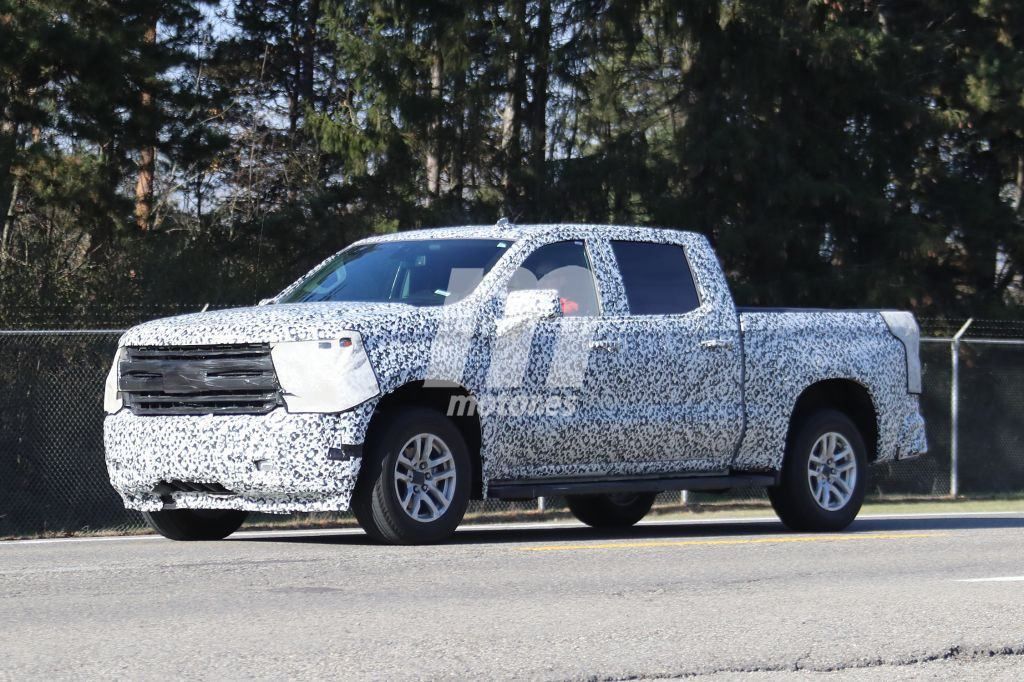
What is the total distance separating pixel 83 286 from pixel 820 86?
555 inches

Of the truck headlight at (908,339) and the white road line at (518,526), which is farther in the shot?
the truck headlight at (908,339)

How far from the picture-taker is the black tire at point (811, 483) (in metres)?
12.1

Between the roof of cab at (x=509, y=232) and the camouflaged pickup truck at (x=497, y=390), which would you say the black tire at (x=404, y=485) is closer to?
the camouflaged pickup truck at (x=497, y=390)

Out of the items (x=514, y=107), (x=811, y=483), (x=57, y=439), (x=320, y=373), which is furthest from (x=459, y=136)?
(x=320, y=373)

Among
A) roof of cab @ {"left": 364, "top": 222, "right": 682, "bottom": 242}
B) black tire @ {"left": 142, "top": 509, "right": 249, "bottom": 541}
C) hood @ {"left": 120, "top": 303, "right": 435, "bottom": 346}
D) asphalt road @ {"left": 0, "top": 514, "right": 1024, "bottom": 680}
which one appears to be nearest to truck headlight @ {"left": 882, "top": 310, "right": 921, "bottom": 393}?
asphalt road @ {"left": 0, "top": 514, "right": 1024, "bottom": 680}

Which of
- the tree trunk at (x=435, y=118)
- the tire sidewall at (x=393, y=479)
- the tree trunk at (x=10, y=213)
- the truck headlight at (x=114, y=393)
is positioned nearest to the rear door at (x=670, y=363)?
the tire sidewall at (x=393, y=479)

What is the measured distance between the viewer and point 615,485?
11.0m

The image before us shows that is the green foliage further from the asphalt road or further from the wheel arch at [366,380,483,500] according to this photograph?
the asphalt road

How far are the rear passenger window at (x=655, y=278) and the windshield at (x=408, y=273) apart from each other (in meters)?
0.99

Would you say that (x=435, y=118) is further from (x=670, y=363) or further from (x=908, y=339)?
(x=670, y=363)

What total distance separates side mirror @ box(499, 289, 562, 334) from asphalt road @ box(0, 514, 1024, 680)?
55.8 inches

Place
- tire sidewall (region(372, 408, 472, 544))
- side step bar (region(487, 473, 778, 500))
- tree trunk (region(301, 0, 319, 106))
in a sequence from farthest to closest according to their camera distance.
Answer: tree trunk (region(301, 0, 319, 106)) → side step bar (region(487, 473, 778, 500)) → tire sidewall (region(372, 408, 472, 544))

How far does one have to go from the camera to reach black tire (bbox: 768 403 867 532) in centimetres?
1210

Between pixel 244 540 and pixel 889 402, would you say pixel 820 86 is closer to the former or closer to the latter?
pixel 889 402
